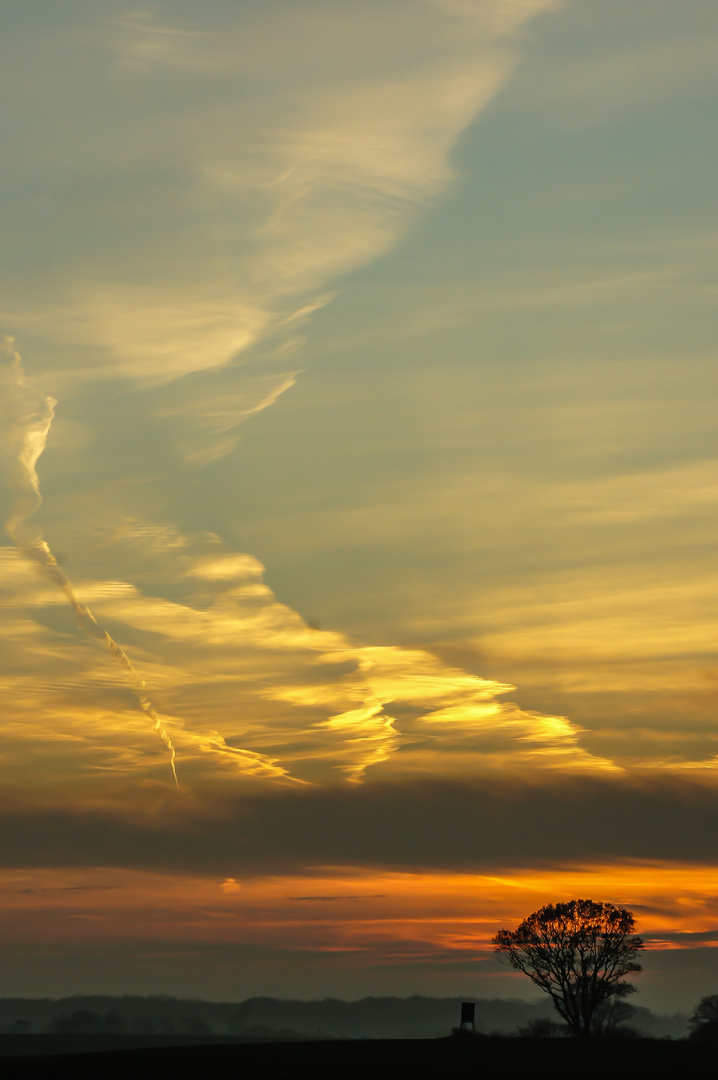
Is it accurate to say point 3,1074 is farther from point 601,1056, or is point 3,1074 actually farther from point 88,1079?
point 601,1056

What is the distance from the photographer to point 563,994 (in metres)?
122

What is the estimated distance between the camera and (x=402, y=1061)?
79.2m

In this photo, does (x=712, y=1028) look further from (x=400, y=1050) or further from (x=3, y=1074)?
(x=3, y=1074)

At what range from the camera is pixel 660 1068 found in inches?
2899

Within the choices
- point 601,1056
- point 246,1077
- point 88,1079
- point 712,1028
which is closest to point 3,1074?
point 88,1079

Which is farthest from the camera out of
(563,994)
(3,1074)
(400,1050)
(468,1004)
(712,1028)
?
(712,1028)

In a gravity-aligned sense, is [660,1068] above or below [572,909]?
below

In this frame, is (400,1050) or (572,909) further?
(572,909)

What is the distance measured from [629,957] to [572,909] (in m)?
7.75

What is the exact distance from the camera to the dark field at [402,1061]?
238ft

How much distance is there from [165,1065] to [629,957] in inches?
2417

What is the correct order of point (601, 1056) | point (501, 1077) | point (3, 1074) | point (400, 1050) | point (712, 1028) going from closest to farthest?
point (501, 1077) → point (3, 1074) → point (601, 1056) → point (400, 1050) → point (712, 1028)

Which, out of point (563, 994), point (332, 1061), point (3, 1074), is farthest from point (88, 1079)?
point (563, 994)

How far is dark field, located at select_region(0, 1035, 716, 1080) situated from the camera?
72.6 metres
